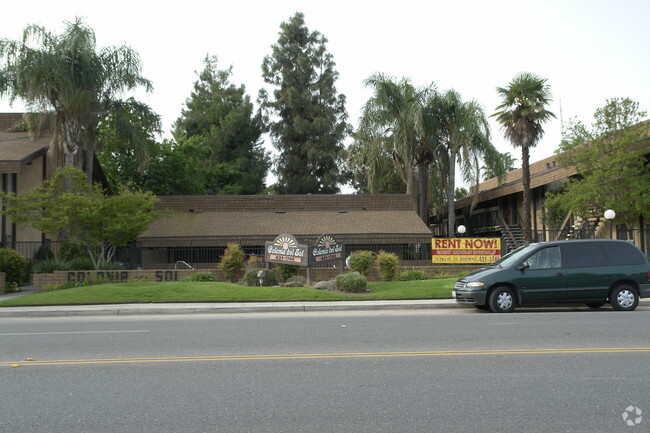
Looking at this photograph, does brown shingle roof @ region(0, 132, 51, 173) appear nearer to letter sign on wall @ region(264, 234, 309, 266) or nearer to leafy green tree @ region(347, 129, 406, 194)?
letter sign on wall @ region(264, 234, 309, 266)

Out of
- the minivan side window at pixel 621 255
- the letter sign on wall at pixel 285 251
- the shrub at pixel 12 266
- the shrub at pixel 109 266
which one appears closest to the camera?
the minivan side window at pixel 621 255

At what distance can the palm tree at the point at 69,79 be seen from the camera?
25922 millimetres

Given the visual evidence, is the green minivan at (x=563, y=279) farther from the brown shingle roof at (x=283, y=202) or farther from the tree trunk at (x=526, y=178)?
the brown shingle roof at (x=283, y=202)

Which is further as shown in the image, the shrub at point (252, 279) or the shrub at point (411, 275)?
the shrub at point (411, 275)

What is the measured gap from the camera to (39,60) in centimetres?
2577

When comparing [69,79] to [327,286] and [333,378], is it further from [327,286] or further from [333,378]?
[333,378]

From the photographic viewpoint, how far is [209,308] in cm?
1662

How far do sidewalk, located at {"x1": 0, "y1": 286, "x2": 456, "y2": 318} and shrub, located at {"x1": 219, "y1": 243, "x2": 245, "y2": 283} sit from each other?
5271 millimetres

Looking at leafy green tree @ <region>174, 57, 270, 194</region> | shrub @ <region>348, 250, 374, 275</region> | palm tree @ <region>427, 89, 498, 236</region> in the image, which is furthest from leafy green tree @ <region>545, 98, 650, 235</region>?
leafy green tree @ <region>174, 57, 270, 194</region>

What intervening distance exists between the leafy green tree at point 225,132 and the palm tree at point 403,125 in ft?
54.1

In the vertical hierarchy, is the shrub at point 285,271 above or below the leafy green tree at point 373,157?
below

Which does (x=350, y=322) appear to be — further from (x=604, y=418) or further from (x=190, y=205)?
(x=190, y=205)

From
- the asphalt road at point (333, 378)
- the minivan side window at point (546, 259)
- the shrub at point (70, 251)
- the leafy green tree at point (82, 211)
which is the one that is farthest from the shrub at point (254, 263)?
the minivan side window at point (546, 259)

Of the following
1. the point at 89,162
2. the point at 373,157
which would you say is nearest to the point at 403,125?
the point at 373,157
